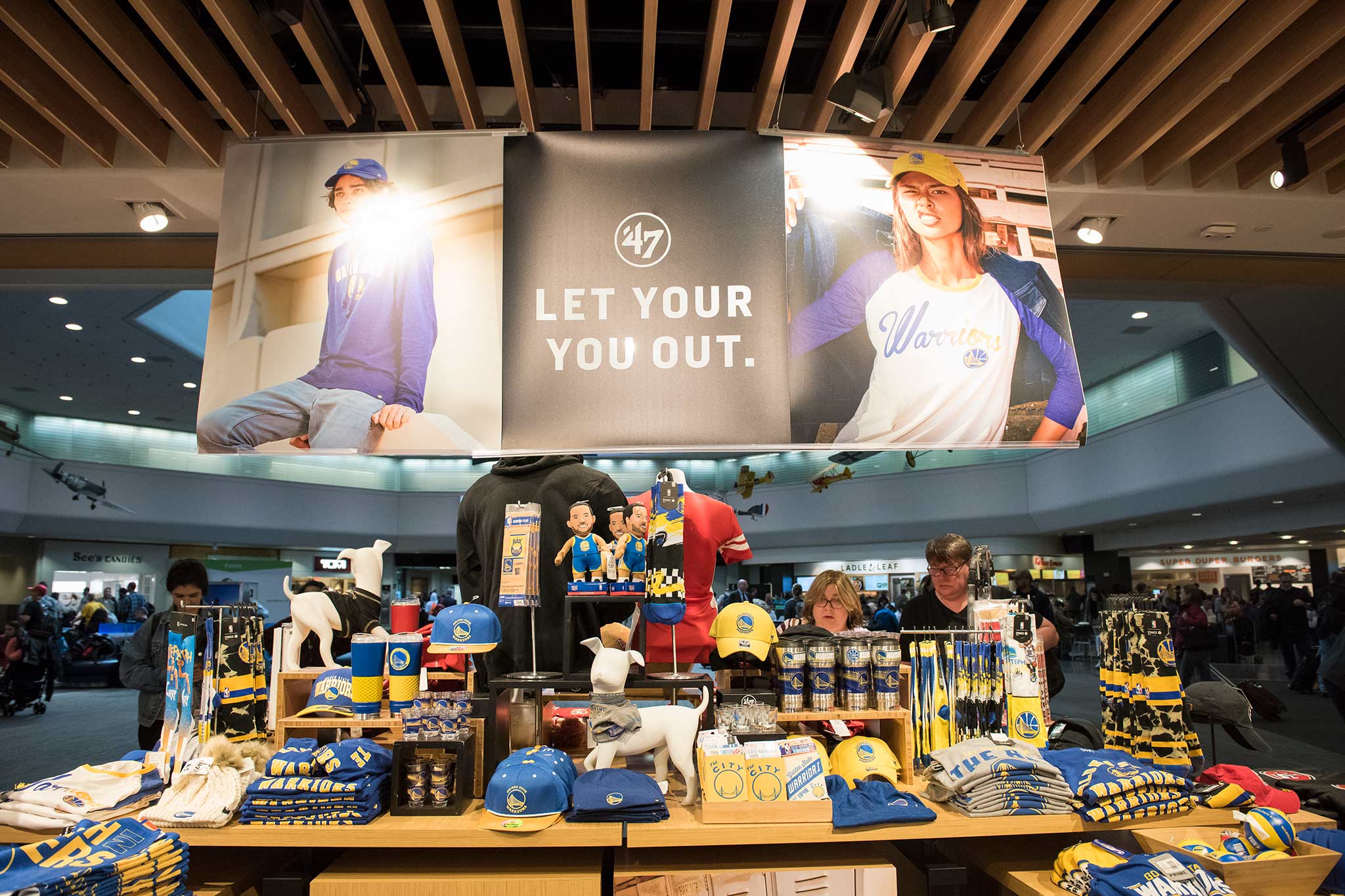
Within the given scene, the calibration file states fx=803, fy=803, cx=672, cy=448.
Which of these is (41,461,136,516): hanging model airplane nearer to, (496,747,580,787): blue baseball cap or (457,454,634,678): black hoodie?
(457,454,634,678): black hoodie

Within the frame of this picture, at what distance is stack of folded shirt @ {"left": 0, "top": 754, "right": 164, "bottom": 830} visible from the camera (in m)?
2.20

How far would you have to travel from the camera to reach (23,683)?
939cm

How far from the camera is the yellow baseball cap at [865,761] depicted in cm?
243

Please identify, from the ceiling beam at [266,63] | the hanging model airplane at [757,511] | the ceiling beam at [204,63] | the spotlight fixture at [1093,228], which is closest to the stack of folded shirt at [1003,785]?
the spotlight fixture at [1093,228]

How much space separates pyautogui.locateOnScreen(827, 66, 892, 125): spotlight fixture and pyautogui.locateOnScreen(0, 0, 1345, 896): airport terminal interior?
13 millimetres

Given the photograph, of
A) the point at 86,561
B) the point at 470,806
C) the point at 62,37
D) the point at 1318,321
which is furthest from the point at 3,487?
the point at 1318,321

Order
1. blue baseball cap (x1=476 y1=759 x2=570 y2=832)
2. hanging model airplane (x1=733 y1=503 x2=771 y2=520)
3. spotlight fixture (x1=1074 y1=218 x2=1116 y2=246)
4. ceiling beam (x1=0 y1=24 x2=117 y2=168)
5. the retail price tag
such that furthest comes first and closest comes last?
hanging model airplane (x1=733 y1=503 x2=771 y2=520) → spotlight fixture (x1=1074 y1=218 x2=1116 y2=246) → ceiling beam (x1=0 y1=24 x2=117 y2=168) → blue baseball cap (x1=476 y1=759 x2=570 y2=832) → the retail price tag

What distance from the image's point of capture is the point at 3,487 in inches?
508

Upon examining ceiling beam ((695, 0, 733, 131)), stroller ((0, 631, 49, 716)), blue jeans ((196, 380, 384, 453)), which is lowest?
stroller ((0, 631, 49, 716))

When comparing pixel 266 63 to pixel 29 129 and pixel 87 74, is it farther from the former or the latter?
pixel 29 129

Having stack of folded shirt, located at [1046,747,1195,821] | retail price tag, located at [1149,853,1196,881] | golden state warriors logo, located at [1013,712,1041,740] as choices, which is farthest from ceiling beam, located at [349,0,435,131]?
retail price tag, located at [1149,853,1196,881]

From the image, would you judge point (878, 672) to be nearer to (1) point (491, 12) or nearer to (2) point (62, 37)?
(1) point (491, 12)

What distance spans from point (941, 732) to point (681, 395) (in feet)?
4.54

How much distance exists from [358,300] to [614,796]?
1842 millimetres
